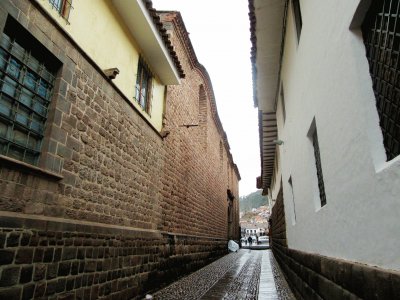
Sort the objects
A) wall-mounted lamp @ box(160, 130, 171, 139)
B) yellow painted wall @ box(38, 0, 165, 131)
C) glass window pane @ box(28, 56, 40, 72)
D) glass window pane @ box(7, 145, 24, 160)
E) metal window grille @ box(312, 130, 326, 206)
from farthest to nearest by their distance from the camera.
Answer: wall-mounted lamp @ box(160, 130, 171, 139) → yellow painted wall @ box(38, 0, 165, 131) → metal window grille @ box(312, 130, 326, 206) → glass window pane @ box(28, 56, 40, 72) → glass window pane @ box(7, 145, 24, 160)

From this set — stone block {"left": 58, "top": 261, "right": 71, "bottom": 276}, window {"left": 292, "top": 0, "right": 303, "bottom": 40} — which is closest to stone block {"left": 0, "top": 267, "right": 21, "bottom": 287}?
stone block {"left": 58, "top": 261, "right": 71, "bottom": 276}

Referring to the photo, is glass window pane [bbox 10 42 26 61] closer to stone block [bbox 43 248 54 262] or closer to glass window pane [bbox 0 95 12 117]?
glass window pane [bbox 0 95 12 117]

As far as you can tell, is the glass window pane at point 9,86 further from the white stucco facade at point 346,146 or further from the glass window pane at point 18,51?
the white stucco facade at point 346,146

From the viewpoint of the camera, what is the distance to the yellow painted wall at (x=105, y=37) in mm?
4594

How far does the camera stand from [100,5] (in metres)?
5.34

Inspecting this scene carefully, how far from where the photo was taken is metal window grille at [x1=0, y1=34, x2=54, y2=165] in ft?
11.1

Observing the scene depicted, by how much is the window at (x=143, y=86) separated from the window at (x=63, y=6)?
2.66 metres

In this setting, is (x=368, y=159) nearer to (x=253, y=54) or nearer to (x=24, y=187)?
(x=24, y=187)

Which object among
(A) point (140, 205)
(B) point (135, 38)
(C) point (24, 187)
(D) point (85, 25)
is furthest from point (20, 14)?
(A) point (140, 205)

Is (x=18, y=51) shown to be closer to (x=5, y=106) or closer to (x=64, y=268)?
(x=5, y=106)

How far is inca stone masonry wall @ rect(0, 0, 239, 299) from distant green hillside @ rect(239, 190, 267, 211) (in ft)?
428

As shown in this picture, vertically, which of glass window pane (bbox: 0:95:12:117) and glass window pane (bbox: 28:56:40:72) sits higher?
glass window pane (bbox: 28:56:40:72)

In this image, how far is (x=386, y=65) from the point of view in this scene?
1992 millimetres

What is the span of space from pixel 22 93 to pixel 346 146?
3.64 m
